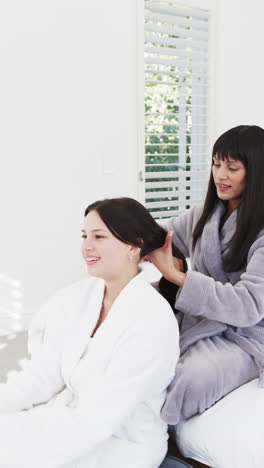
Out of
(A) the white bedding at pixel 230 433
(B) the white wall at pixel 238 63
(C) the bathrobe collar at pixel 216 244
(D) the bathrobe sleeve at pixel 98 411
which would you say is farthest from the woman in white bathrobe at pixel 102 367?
(B) the white wall at pixel 238 63

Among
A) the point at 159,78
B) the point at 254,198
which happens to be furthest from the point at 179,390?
the point at 159,78

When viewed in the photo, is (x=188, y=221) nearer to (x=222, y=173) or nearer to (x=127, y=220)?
(x=222, y=173)

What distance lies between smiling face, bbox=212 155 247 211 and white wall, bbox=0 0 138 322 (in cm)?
153

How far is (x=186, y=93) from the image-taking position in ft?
11.2

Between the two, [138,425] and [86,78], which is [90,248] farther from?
[86,78]

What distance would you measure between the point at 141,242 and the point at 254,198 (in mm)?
434

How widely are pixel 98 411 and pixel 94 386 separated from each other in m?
0.06

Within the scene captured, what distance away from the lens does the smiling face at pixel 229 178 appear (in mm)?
1547

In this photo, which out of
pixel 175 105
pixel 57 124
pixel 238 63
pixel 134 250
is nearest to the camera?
pixel 134 250

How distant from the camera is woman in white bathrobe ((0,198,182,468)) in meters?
1.08

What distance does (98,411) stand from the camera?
3.56 feet

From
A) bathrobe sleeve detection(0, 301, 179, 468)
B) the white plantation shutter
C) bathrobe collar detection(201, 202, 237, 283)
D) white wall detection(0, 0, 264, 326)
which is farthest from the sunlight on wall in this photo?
bathrobe sleeve detection(0, 301, 179, 468)

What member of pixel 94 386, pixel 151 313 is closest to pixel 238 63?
pixel 151 313

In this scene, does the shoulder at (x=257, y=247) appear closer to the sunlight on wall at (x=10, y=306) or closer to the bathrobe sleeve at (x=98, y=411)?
the bathrobe sleeve at (x=98, y=411)
